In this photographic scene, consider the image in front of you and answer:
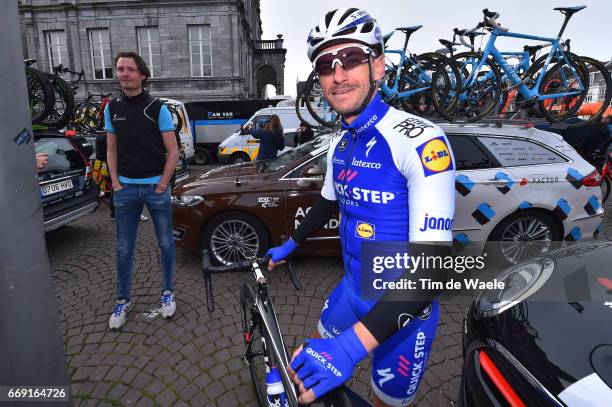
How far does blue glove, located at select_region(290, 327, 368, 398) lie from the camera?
101 centimetres

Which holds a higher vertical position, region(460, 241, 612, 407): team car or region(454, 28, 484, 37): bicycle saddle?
region(454, 28, 484, 37): bicycle saddle

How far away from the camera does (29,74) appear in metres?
5.11

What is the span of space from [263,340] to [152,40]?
27190 millimetres

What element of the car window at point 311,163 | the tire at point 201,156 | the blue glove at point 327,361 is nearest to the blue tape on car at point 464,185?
the car window at point 311,163

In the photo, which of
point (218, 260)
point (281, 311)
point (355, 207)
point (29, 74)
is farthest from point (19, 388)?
point (29, 74)

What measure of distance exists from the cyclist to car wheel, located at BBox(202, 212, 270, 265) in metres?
2.64

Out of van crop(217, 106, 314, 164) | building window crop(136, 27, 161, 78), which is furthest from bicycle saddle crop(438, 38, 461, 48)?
building window crop(136, 27, 161, 78)

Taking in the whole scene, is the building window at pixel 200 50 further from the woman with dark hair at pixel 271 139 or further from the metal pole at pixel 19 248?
the metal pole at pixel 19 248

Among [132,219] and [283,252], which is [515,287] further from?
[132,219]

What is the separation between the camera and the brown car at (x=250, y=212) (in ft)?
13.8

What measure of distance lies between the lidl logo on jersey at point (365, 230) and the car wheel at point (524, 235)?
343cm

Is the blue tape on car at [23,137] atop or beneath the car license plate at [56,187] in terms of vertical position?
atop

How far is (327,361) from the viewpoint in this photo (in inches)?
40.8

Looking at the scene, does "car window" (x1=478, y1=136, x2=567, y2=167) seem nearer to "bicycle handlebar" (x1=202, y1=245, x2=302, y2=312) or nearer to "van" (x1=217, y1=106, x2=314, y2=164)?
"bicycle handlebar" (x1=202, y1=245, x2=302, y2=312)
